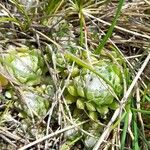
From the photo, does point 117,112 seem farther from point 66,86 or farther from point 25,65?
point 25,65

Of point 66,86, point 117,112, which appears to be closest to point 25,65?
point 66,86

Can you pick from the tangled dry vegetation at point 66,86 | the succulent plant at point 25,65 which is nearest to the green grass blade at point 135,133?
the tangled dry vegetation at point 66,86

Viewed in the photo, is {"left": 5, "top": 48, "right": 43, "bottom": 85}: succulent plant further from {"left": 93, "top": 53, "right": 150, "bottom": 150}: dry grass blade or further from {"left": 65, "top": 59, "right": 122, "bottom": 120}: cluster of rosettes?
{"left": 93, "top": 53, "right": 150, "bottom": 150}: dry grass blade

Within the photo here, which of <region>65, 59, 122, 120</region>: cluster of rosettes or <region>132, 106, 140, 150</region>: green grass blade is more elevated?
<region>65, 59, 122, 120</region>: cluster of rosettes

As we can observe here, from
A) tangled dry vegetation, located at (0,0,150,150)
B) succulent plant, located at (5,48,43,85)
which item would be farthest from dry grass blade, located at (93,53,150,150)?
succulent plant, located at (5,48,43,85)

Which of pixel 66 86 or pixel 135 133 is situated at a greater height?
pixel 66 86

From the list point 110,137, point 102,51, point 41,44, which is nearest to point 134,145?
point 110,137

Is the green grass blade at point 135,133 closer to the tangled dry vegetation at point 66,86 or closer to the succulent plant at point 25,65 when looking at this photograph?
the tangled dry vegetation at point 66,86

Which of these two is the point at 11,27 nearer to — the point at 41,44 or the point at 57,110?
the point at 41,44
